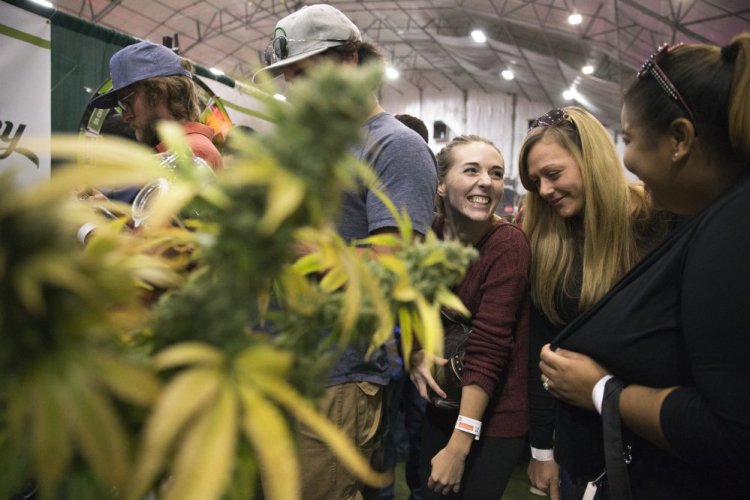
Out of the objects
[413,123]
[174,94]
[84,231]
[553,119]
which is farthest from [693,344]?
[413,123]

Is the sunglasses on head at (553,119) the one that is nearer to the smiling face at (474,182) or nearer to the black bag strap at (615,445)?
the smiling face at (474,182)

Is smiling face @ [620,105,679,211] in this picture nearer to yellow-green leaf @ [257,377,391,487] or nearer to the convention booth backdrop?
yellow-green leaf @ [257,377,391,487]

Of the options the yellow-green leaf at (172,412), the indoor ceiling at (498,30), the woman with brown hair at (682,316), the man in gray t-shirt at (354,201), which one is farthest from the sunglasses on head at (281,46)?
the indoor ceiling at (498,30)

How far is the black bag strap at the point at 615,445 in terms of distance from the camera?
91cm

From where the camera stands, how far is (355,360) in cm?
127

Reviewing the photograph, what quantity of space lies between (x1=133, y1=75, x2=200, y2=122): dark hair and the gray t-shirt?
2.47ft

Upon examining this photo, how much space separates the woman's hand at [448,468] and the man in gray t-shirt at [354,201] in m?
0.20

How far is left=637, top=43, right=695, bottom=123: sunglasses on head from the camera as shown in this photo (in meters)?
0.91

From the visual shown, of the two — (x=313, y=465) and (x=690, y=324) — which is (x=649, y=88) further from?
(x=313, y=465)

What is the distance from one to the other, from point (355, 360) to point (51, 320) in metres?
1.05

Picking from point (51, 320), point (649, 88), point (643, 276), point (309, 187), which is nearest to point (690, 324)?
point (643, 276)

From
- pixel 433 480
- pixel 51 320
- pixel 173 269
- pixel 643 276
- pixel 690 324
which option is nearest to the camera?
pixel 51 320

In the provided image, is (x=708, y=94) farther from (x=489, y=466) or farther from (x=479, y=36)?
(x=479, y=36)

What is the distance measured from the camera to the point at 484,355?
1380 mm
